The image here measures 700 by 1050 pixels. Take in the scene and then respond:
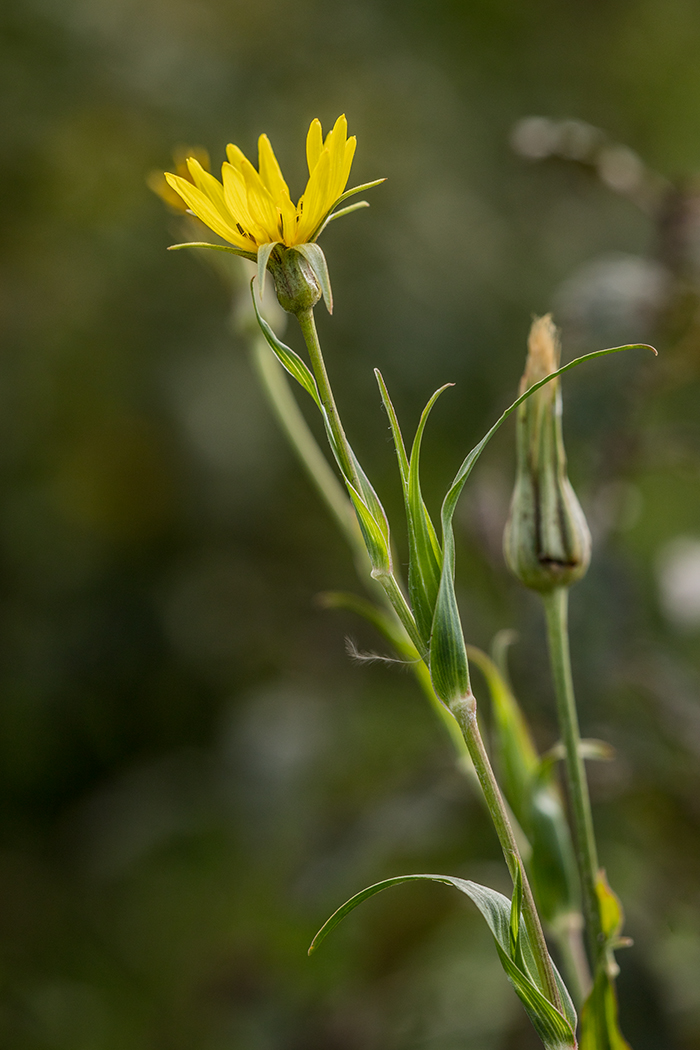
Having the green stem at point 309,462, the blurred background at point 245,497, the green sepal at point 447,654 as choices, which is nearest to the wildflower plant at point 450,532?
the green sepal at point 447,654

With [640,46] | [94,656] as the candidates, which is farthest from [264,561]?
[640,46]

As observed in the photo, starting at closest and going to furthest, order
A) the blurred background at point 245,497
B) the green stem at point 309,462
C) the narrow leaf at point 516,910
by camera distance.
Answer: the narrow leaf at point 516,910
the green stem at point 309,462
the blurred background at point 245,497

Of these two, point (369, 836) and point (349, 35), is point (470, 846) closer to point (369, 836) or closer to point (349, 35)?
point (369, 836)

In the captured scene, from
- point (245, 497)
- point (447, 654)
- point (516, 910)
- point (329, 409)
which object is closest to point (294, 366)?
point (329, 409)

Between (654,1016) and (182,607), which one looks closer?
(654,1016)

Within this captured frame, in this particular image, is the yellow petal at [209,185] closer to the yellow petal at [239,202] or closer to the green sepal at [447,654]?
the yellow petal at [239,202]
